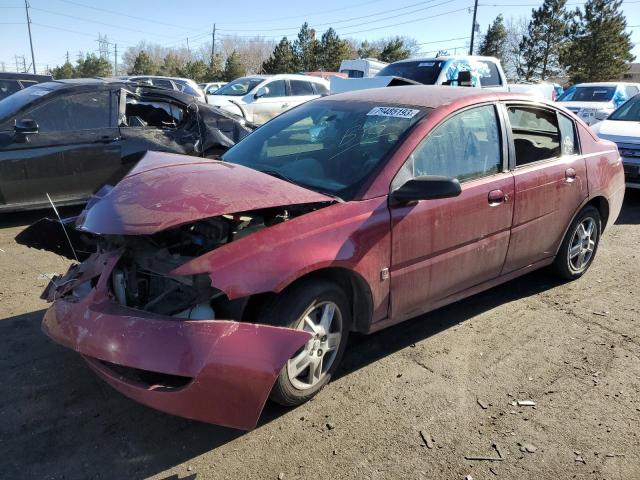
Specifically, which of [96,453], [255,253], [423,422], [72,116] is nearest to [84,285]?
[96,453]

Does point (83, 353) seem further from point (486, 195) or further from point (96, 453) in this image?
point (486, 195)

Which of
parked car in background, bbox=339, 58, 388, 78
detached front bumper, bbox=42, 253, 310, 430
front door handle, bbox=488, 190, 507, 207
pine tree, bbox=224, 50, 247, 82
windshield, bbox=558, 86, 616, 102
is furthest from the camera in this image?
pine tree, bbox=224, 50, 247, 82

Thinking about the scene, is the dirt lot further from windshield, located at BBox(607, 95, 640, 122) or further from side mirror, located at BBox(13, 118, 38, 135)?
windshield, located at BBox(607, 95, 640, 122)

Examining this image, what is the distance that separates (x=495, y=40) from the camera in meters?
49.5

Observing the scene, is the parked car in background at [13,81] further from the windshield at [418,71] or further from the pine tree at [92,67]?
the pine tree at [92,67]

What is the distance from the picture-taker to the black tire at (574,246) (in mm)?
4477

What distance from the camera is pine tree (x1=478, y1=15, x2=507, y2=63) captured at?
48844 millimetres

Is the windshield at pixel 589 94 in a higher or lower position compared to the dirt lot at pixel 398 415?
higher

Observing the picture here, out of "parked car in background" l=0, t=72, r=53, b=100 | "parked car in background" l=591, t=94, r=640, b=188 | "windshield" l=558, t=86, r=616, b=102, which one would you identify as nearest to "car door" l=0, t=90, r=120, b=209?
"parked car in background" l=0, t=72, r=53, b=100

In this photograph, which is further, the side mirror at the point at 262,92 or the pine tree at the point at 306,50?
the pine tree at the point at 306,50

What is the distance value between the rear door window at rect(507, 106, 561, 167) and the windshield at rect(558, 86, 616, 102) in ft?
41.4

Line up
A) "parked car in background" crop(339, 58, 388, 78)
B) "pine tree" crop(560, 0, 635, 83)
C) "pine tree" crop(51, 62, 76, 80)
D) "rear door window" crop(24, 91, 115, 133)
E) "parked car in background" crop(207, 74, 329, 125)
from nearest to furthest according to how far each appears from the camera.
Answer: "rear door window" crop(24, 91, 115, 133) < "parked car in background" crop(207, 74, 329, 125) < "parked car in background" crop(339, 58, 388, 78) < "pine tree" crop(560, 0, 635, 83) < "pine tree" crop(51, 62, 76, 80)

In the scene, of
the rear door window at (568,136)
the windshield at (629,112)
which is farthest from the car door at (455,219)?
the windshield at (629,112)

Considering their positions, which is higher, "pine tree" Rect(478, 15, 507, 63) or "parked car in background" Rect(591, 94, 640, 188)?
"pine tree" Rect(478, 15, 507, 63)
